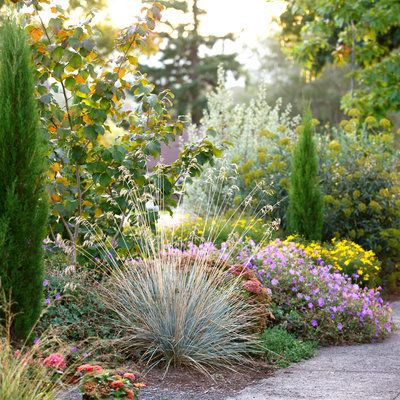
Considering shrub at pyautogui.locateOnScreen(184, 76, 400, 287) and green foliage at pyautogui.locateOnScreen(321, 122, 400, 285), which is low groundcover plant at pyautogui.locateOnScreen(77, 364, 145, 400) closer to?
shrub at pyautogui.locateOnScreen(184, 76, 400, 287)

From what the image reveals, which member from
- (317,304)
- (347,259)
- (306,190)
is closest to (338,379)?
(317,304)

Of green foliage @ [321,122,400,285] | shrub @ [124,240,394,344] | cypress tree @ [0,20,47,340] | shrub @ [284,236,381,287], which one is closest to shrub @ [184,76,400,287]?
green foliage @ [321,122,400,285]

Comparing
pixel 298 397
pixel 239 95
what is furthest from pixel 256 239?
pixel 239 95

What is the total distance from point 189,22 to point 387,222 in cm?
2361

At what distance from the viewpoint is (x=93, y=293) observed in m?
5.48

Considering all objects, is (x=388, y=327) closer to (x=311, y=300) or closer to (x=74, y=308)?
(x=311, y=300)

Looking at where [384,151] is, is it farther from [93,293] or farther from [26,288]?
[26,288]

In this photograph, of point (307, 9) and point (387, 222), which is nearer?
point (387, 222)

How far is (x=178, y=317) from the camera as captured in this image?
16.6ft

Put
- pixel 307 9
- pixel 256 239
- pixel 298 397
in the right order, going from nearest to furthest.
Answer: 1. pixel 298 397
2. pixel 256 239
3. pixel 307 9

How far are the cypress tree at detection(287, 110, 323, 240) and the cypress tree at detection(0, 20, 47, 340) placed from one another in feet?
17.6

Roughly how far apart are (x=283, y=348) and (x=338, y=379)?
2.72 ft

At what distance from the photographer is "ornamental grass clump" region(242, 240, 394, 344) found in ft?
20.2

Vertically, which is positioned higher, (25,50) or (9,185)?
(25,50)
